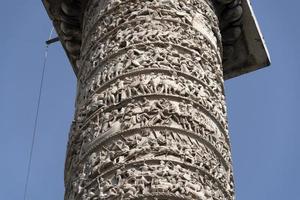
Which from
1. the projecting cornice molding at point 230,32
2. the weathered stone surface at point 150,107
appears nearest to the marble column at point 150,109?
the weathered stone surface at point 150,107

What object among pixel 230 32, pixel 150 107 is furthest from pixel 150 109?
pixel 230 32

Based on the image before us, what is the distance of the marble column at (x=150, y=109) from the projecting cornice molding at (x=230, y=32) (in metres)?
0.74

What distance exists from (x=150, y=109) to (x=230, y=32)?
2102 mm

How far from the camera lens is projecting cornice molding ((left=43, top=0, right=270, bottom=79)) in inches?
233

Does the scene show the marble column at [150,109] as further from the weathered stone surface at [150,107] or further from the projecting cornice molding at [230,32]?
the projecting cornice molding at [230,32]

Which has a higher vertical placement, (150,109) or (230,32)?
(230,32)

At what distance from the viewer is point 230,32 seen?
604 centimetres

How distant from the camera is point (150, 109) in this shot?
4.11m

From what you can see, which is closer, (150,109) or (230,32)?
(150,109)

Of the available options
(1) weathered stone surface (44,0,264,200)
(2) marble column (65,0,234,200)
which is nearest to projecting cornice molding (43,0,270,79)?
(1) weathered stone surface (44,0,264,200)

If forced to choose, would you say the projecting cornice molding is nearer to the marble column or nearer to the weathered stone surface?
the weathered stone surface

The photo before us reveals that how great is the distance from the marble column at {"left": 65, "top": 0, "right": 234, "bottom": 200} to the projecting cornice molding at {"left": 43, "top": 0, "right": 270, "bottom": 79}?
29.2 inches

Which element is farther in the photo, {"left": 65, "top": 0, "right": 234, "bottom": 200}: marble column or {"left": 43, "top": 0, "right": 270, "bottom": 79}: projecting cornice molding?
{"left": 43, "top": 0, "right": 270, "bottom": 79}: projecting cornice molding

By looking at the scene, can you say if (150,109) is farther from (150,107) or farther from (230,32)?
(230,32)
